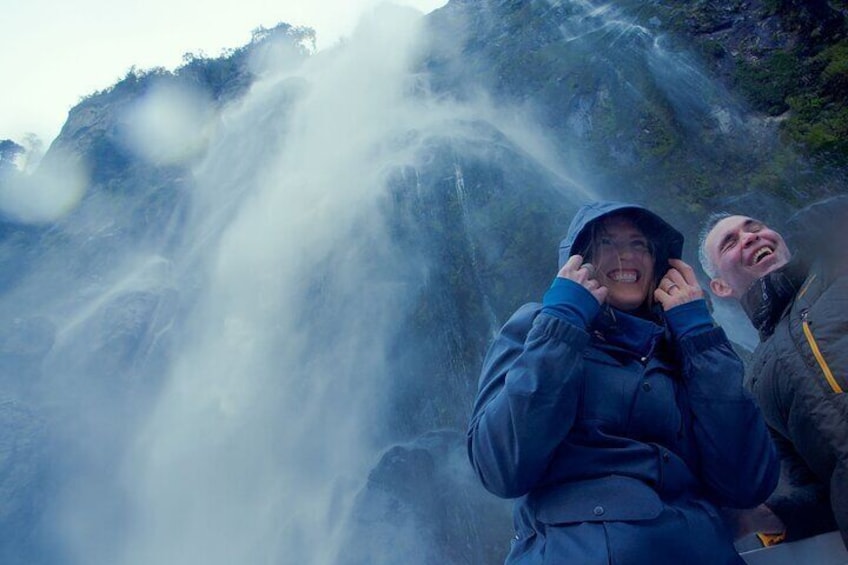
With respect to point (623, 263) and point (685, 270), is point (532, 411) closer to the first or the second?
point (623, 263)

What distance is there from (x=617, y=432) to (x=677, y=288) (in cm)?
69

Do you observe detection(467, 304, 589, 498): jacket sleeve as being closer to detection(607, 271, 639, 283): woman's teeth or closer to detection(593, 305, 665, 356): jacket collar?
detection(593, 305, 665, 356): jacket collar

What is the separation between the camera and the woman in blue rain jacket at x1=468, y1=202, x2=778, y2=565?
2.05 metres

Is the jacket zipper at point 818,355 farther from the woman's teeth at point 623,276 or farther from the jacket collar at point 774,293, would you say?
the woman's teeth at point 623,276

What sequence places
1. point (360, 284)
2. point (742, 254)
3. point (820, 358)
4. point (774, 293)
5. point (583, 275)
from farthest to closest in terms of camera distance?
1. point (360, 284)
2. point (742, 254)
3. point (774, 293)
4. point (820, 358)
5. point (583, 275)

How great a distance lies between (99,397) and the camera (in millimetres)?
16984

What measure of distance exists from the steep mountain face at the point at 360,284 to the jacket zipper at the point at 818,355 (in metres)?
9.39

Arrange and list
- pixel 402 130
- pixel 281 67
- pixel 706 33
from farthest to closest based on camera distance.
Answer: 1. pixel 281 67
2. pixel 402 130
3. pixel 706 33

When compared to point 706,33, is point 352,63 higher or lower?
higher

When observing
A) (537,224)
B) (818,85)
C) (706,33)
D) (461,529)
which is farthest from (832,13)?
(461,529)

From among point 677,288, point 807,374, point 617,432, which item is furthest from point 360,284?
point 617,432

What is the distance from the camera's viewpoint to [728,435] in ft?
7.35

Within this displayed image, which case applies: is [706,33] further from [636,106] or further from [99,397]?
[99,397]

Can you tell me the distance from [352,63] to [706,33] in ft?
43.6
